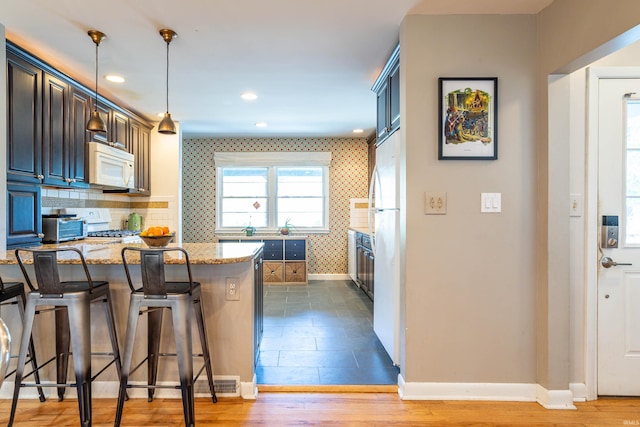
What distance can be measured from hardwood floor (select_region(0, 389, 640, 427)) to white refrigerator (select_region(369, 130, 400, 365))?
1.80 ft

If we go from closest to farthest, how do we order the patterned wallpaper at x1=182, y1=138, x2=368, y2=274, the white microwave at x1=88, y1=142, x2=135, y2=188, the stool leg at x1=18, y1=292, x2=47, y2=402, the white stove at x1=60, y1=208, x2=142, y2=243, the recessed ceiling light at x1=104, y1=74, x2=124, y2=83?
the stool leg at x1=18, y1=292, x2=47, y2=402 → the recessed ceiling light at x1=104, y1=74, x2=124, y2=83 → the white microwave at x1=88, y1=142, x2=135, y2=188 → the white stove at x1=60, y1=208, x2=142, y2=243 → the patterned wallpaper at x1=182, y1=138, x2=368, y2=274

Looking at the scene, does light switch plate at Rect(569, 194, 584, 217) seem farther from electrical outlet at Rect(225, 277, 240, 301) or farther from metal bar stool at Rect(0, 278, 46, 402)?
metal bar stool at Rect(0, 278, 46, 402)

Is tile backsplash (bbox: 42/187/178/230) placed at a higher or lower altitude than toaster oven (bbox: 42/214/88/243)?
higher

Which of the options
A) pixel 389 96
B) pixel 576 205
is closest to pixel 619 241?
pixel 576 205

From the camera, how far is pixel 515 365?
2.28 m

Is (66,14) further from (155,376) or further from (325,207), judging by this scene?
(325,207)

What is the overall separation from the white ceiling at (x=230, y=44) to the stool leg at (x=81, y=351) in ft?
5.76

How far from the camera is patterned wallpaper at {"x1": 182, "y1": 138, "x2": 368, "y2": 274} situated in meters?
6.17

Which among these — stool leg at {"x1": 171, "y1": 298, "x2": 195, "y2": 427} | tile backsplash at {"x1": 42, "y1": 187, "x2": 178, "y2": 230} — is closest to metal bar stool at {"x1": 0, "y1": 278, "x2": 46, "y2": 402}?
stool leg at {"x1": 171, "y1": 298, "x2": 195, "y2": 427}

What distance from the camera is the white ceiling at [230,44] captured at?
7.27ft

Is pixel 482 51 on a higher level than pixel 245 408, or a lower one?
higher

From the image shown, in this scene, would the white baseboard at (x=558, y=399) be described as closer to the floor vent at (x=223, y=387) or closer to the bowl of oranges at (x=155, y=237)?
the floor vent at (x=223, y=387)

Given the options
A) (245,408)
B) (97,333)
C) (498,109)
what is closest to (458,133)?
(498,109)

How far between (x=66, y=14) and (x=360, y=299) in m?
4.00
